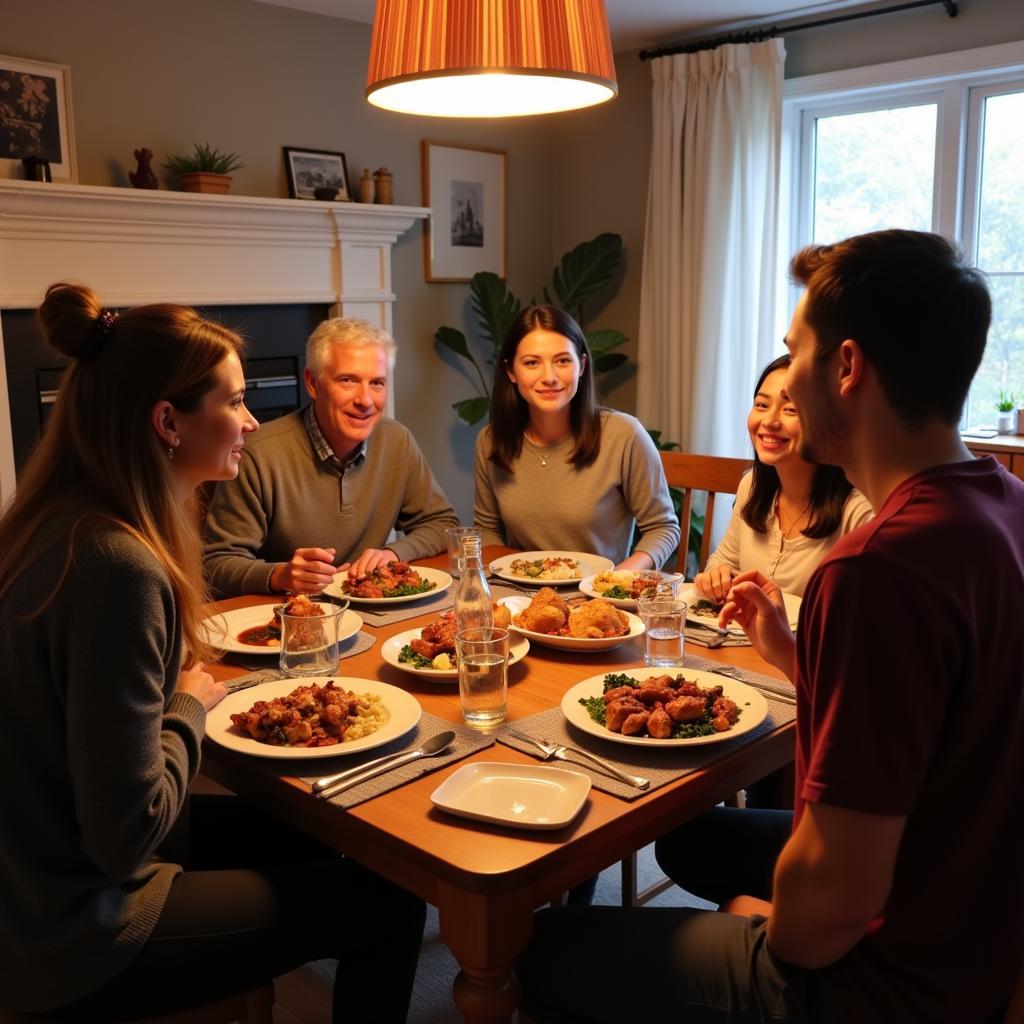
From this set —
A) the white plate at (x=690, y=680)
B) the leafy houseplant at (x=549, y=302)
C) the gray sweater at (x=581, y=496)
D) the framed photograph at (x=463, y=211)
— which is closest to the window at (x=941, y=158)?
the leafy houseplant at (x=549, y=302)

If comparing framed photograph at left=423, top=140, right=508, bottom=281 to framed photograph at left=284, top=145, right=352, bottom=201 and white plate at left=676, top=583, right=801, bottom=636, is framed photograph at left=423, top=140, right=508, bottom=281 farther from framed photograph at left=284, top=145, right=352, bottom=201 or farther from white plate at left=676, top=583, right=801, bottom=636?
white plate at left=676, top=583, right=801, bottom=636

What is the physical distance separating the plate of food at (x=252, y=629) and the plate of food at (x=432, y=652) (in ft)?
0.48

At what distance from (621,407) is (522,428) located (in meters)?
2.58

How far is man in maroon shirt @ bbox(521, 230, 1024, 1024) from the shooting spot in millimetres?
1022

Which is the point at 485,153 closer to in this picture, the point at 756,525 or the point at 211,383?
the point at 756,525

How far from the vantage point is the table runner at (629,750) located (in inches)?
53.8

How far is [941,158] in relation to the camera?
13.7 feet

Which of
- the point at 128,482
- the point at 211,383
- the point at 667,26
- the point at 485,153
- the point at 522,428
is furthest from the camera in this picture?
the point at 485,153

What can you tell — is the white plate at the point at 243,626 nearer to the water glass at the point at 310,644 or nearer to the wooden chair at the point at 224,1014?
the water glass at the point at 310,644

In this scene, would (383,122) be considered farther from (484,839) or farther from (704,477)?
(484,839)

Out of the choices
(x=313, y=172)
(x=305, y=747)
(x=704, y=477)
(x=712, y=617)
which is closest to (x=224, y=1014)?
(x=305, y=747)

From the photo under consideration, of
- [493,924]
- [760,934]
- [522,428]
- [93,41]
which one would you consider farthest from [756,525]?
[93,41]

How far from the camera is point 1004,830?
3.58 feet

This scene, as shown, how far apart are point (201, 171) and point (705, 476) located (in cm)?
232
